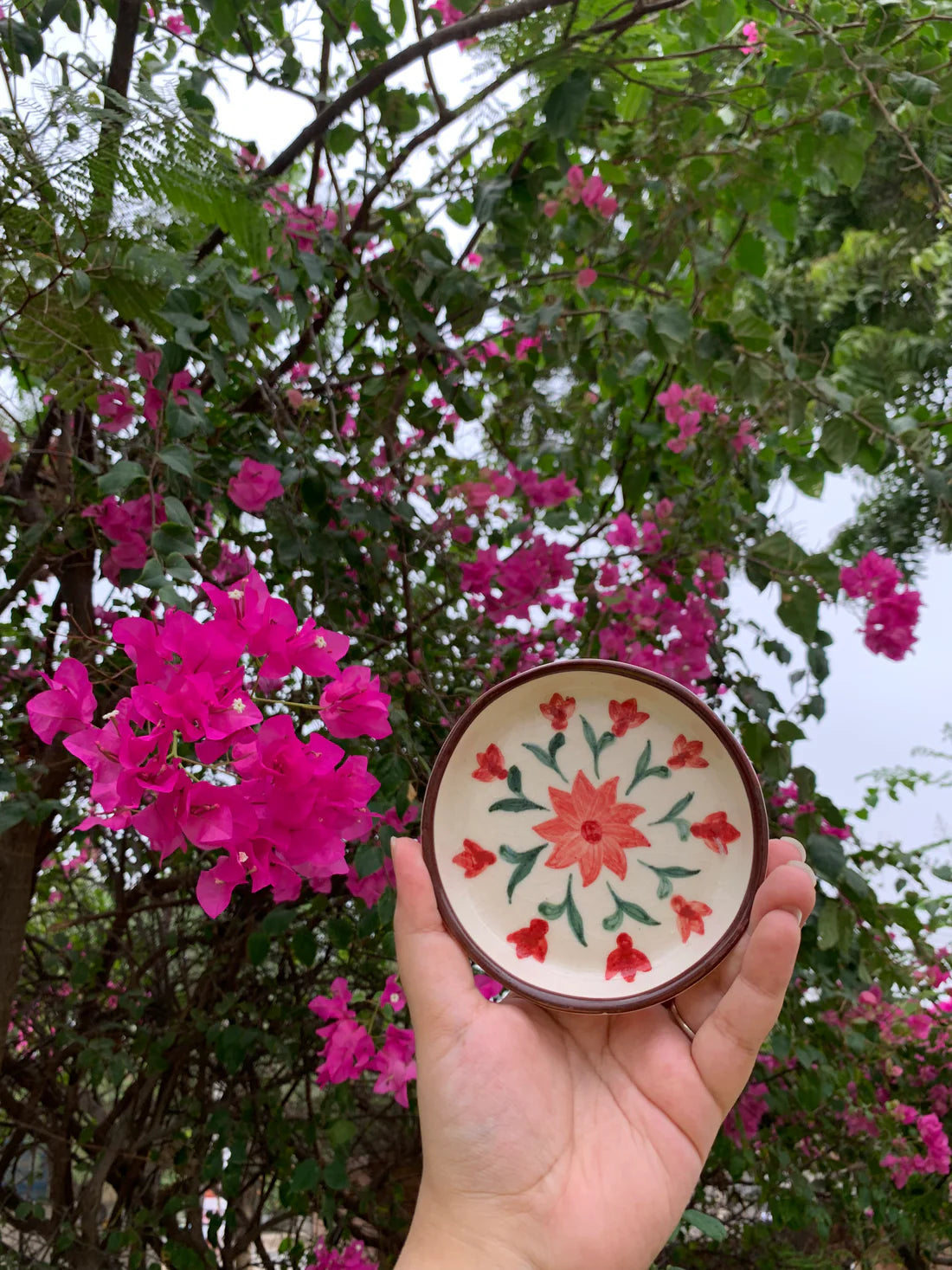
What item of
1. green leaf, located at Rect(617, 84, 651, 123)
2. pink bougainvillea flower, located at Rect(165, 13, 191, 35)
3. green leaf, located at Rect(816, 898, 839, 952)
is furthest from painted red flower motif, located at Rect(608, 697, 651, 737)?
pink bougainvillea flower, located at Rect(165, 13, 191, 35)

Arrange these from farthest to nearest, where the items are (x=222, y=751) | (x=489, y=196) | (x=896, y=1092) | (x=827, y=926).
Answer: (x=896, y=1092) < (x=489, y=196) < (x=827, y=926) < (x=222, y=751)

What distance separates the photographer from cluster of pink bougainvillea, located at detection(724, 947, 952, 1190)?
4.73 feet

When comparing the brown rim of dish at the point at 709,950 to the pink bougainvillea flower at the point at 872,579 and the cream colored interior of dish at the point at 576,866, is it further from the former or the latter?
the pink bougainvillea flower at the point at 872,579

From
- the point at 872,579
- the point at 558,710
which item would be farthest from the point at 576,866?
the point at 872,579

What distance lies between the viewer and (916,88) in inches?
37.8

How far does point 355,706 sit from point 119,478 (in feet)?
1.08

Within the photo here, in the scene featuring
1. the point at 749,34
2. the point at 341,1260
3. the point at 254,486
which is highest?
the point at 749,34

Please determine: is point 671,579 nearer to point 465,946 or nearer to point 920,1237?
point 465,946

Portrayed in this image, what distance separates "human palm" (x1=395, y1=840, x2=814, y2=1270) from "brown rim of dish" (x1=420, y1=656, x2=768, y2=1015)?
0.05 ft

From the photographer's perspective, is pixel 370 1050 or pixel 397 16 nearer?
pixel 370 1050

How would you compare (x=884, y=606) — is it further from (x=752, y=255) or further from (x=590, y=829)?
(x=590, y=829)

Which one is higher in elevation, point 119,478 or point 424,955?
point 119,478

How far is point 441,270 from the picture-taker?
118cm

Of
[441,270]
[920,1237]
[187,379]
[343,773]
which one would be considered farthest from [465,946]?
[920,1237]
